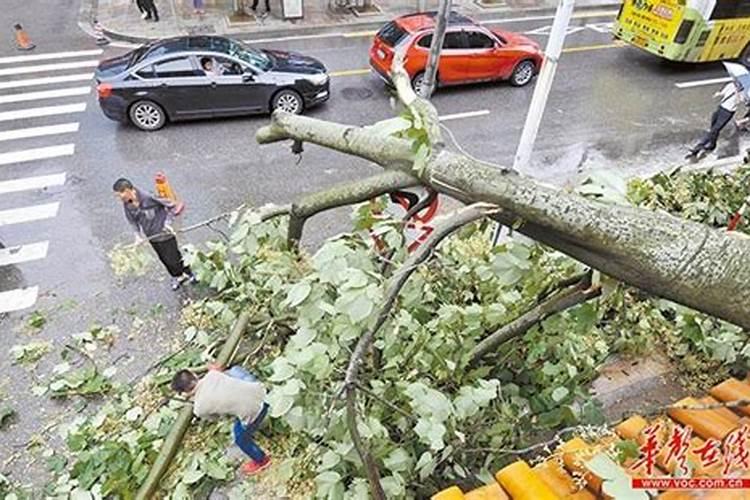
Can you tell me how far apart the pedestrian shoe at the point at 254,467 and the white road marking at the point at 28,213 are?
20.1 feet

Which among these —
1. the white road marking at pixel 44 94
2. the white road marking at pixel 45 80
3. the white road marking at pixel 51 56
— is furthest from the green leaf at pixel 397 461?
the white road marking at pixel 51 56

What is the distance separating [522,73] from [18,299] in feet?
34.8

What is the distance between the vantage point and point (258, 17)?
1605cm

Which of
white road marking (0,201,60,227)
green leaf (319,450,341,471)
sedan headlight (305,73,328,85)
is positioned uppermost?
green leaf (319,450,341,471)

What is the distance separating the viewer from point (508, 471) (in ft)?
9.62

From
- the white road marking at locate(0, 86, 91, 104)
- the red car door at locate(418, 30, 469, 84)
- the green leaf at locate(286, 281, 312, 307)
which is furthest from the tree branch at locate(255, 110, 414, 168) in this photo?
the white road marking at locate(0, 86, 91, 104)

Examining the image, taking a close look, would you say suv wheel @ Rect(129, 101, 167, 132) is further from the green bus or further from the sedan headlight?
the green bus

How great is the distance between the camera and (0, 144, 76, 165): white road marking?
1030cm

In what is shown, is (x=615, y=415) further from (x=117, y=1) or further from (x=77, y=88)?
(x=117, y=1)

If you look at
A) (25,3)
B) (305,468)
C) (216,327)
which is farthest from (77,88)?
(305,468)

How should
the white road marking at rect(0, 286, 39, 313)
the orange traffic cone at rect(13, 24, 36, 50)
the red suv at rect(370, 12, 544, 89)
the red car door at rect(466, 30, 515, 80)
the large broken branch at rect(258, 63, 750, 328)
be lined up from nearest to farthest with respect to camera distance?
the large broken branch at rect(258, 63, 750, 328) → the white road marking at rect(0, 286, 39, 313) → the red suv at rect(370, 12, 544, 89) → the red car door at rect(466, 30, 515, 80) → the orange traffic cone at rect(13, 24, 36, 50)

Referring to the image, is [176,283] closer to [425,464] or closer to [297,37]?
[425,464]

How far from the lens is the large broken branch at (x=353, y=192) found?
2919 millimetres

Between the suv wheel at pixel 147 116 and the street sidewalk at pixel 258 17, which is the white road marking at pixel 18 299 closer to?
the suv wheel at pixel 147 116
